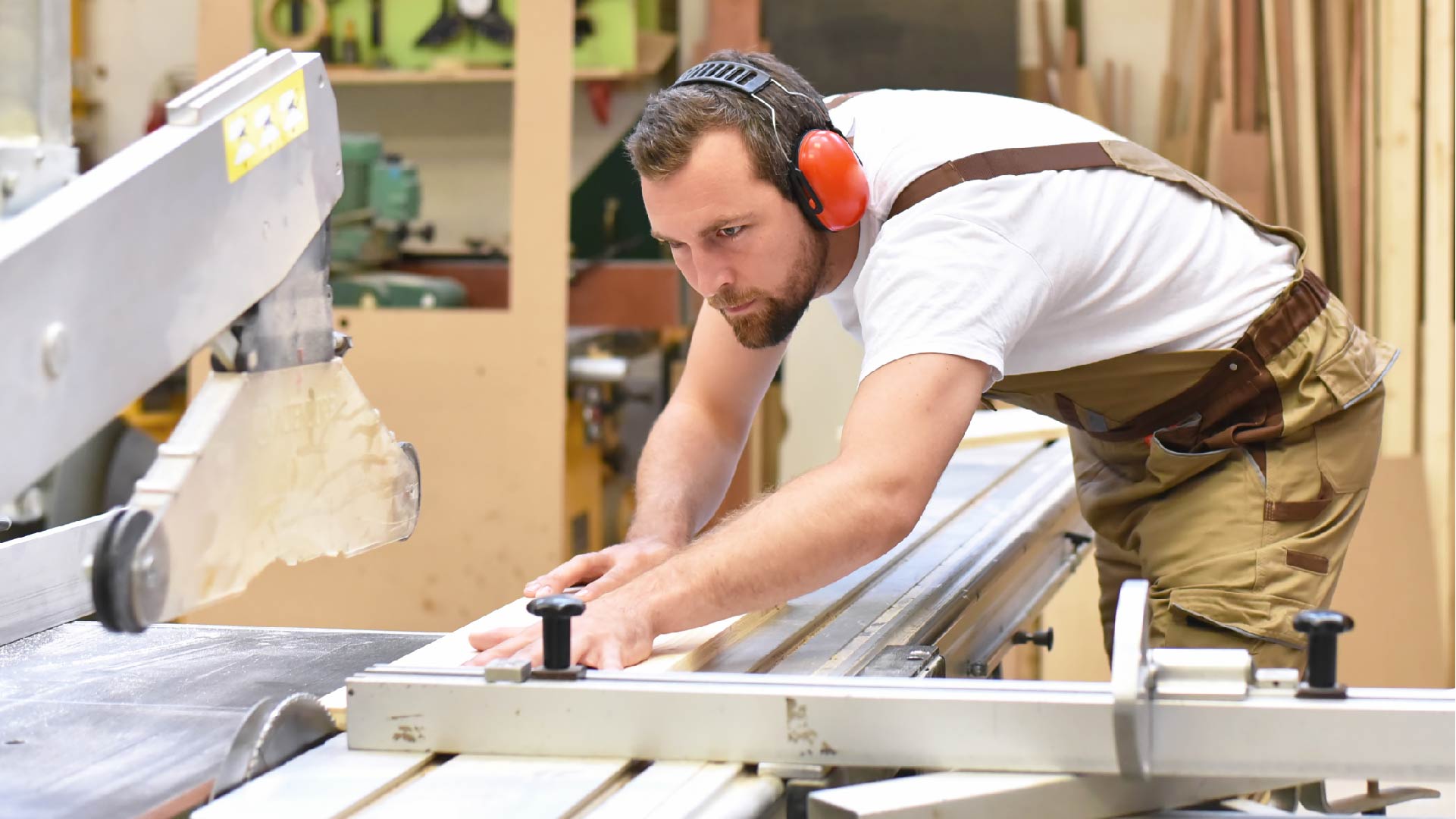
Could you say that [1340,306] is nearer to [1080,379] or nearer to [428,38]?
[1080,379]

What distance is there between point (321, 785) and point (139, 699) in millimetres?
341

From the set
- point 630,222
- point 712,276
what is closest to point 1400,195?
point 630,222

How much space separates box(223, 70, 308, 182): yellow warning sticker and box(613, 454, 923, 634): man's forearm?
46cm

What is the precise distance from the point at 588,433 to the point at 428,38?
1.16m

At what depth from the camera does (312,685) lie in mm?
1237

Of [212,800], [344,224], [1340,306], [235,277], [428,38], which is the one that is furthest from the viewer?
[428,38]

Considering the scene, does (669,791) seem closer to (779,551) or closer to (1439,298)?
(779,551)

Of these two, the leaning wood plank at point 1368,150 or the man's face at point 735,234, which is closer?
the man's face at point 735,234

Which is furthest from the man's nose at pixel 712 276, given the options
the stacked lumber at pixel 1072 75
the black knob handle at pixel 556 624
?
the stacked lumber at pixel 1072 75

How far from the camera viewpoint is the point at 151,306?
Answer: 38.0 inches

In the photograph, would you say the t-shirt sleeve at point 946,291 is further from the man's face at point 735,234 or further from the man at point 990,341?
the man's face at point 735,234

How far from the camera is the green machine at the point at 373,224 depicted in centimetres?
338

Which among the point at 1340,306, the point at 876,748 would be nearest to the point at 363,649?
the point at 876,748

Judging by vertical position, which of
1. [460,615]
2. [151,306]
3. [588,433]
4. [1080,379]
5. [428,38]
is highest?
[428,38]
